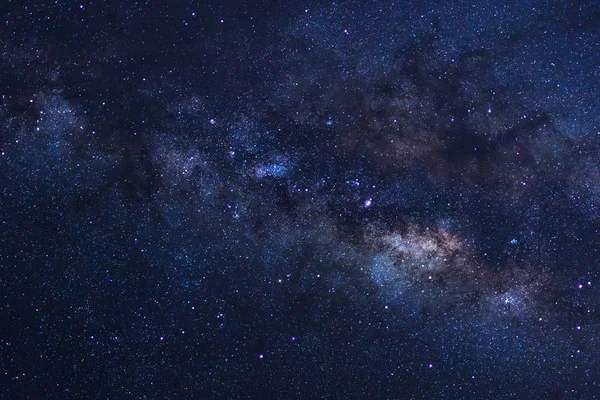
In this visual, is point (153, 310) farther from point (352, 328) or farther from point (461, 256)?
point (461, 256)

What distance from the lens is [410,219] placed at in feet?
22.3

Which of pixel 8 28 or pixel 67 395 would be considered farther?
pixel 67 395

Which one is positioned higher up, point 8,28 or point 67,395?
point 8,28

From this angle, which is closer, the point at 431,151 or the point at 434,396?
the point at 431,151

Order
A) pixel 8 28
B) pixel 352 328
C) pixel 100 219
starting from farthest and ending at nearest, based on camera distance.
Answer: pixel 352 328, pixel 100 219, pixel 8 28

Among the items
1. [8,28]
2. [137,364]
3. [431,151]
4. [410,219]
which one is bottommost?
[137,364]

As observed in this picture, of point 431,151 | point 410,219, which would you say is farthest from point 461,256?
point 431,151

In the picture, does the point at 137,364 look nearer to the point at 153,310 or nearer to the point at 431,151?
the point at 153,310

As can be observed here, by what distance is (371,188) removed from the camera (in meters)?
6.71

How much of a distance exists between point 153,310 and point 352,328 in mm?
3066

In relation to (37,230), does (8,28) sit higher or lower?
higher

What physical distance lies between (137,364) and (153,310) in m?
0.91

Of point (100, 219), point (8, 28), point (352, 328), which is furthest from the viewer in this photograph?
point (352, 328)

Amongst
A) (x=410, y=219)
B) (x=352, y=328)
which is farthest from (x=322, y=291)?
(x=410, y=219)
